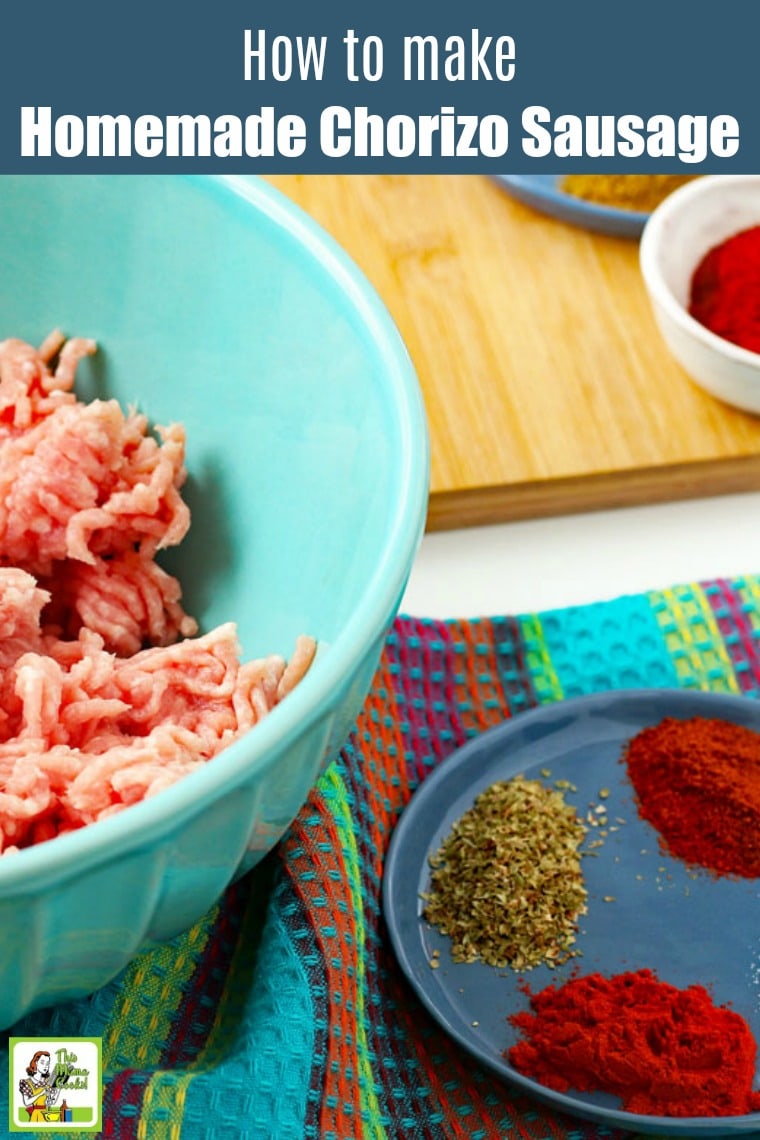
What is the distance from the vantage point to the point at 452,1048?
1.34 m

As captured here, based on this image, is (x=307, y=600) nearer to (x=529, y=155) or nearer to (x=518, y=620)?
(x=518, y=620)

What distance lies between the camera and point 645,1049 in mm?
1259

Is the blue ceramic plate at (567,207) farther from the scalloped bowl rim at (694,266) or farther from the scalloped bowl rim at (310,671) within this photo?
the scalloped bowl rim at (310,671)

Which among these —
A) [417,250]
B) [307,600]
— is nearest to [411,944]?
[307,600]

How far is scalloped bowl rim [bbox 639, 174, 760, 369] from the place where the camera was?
73.9 inches

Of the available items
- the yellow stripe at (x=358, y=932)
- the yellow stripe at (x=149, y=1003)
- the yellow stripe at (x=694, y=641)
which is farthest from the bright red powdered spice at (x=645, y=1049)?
the yellow stripe at (x=694, y=641)

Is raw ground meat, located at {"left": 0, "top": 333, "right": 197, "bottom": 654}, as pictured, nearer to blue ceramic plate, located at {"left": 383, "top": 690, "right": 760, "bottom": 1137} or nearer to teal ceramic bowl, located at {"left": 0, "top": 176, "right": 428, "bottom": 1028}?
teal ceramic bowl, located at {"left": 0, "top": 176, "right": 428, "bottom": 1028}

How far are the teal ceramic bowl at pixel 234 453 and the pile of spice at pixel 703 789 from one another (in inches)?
18.0

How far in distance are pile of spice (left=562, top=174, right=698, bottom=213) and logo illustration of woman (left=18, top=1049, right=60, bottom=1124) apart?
1.57 m

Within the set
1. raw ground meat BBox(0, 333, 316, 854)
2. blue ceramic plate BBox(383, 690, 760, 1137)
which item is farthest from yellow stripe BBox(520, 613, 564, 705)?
raw ground meat BBox(0, 333, 316, 854)

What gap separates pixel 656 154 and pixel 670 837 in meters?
1.16

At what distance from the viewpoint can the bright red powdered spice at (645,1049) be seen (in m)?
1.25

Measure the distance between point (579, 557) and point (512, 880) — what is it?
0.56 metres

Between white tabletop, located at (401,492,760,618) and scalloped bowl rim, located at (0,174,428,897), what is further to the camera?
white tabletop, located at (401,492,760,618)
